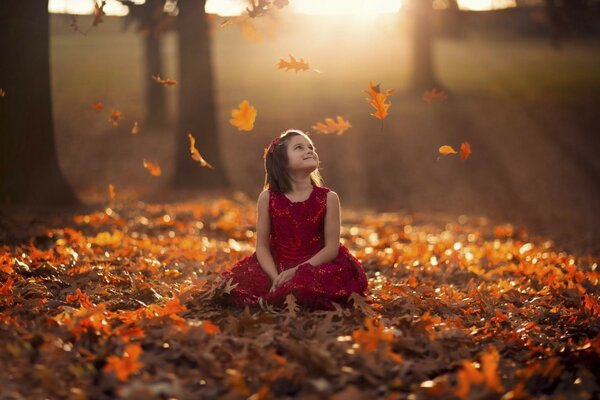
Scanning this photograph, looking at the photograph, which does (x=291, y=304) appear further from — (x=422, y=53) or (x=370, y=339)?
(x=422, y=53)

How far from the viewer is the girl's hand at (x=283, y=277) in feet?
14.1

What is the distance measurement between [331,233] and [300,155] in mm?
A: 577

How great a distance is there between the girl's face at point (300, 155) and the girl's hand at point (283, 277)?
0.69 m

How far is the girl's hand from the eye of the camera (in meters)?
4.30

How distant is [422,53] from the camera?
22625 mm

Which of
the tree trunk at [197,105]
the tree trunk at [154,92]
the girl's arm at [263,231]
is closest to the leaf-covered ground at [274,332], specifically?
the girl's arm at [263,231]

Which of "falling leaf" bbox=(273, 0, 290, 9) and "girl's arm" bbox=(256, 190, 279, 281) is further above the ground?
"falling leaf" bbox=(273, 0, 290, 9)

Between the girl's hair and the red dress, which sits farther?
the girl's hair

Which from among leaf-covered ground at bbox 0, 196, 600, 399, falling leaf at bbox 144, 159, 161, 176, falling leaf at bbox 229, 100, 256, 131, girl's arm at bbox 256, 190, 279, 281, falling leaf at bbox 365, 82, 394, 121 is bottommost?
leaf-covered ground at bbox 0, 196, 600, 399

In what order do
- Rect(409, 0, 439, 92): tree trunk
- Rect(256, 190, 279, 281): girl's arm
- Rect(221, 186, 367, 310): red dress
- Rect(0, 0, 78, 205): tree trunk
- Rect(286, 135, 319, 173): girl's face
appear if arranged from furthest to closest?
1. Rect(409, 0, 439, 92): tree trunk
2. Rect(0, 0, 78, 205): tree trunk
3. Rect(256, 190, 279, 281): girl's arm
4. Rect(286, 135, 319, 173): girl's face
5. Rect(221, 186, 367, 310): red dress

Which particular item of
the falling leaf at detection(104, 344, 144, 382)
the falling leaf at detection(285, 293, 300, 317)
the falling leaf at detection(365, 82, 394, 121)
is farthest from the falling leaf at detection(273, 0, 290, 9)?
the falling leaf at detection(104, 344, 144, 382)

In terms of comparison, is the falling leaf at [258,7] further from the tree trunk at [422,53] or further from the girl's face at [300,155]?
the tree trunk at [422,53]

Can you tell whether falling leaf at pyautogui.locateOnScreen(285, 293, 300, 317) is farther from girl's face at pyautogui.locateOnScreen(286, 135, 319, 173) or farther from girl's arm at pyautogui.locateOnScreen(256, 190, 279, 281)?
girl's face at pyautogui.locateOnScreen(286, 135, 319, 173)

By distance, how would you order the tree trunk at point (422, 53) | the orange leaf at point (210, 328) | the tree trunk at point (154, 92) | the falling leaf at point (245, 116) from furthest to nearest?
1. the tree trunk at point (422, 53)
2. the tree trunk at point (154, 92)
3. the falling leaf at point (245, 116)
4. the orange leaf at point (210, 328)
